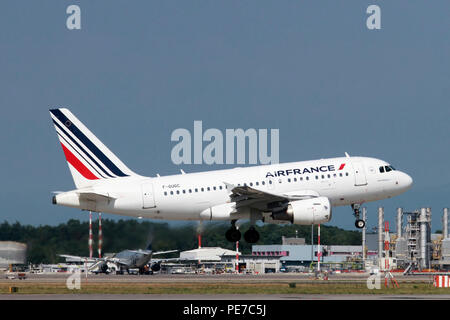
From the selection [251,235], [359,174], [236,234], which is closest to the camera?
[359,174]

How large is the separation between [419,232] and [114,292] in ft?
386

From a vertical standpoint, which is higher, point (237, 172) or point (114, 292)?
point (237, 172)

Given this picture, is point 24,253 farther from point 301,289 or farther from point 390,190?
point 390,190

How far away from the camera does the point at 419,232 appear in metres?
172

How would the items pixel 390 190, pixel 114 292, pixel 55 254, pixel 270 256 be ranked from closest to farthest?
pixel 114 292 < pixel 390 190 < pixel 55 254 < pixel 270 256

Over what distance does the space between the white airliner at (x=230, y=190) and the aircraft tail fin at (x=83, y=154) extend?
79mm

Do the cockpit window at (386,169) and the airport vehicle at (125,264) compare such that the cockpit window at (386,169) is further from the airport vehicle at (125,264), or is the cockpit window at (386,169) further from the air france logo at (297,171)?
the airport vehicle at (125,264)

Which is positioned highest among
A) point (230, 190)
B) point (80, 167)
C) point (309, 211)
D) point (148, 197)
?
point (80, 167)

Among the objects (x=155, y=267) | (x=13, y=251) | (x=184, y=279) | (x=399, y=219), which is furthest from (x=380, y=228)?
(x=13, y=251)

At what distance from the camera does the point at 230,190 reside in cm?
6588

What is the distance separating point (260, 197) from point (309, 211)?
3.92m

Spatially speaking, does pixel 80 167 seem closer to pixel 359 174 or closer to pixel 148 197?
pixel 148 197
